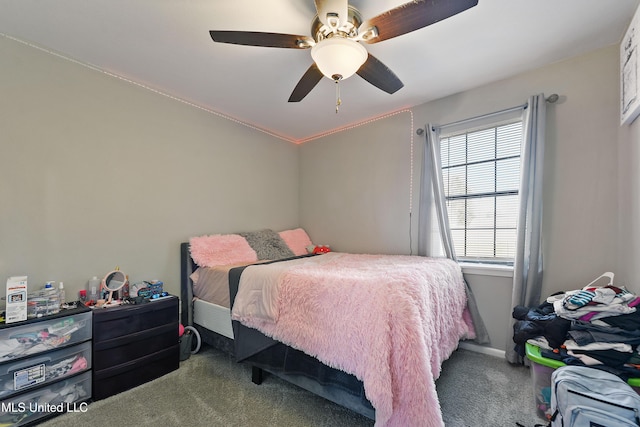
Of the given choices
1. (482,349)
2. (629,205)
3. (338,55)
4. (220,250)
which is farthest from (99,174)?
(629,205)

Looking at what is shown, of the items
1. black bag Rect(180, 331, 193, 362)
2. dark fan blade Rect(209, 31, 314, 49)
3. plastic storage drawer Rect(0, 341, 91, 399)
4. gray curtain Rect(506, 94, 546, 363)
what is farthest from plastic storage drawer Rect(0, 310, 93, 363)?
gray curtain Rect(506, 94, 546, 363)

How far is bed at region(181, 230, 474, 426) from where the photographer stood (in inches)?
48.0

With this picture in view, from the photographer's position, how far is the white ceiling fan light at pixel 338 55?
1380 millimetres

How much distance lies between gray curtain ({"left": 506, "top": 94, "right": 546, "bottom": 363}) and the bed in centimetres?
44

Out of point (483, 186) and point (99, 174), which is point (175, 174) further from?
point (483, 186)

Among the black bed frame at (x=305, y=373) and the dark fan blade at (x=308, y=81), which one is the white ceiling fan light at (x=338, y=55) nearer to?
the dark fan blade at (x=308, y=81)

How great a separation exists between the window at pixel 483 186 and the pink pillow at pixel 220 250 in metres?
2.21

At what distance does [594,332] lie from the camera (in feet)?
4.55

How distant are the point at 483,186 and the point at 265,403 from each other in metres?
2.59

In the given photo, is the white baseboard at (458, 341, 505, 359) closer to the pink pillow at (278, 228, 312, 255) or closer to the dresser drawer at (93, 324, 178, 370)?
the pink pillow at (278, 228, 312, 255)

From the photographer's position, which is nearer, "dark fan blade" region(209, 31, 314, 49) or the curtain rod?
"dark fan blade" region(209, 31, 314, 49)

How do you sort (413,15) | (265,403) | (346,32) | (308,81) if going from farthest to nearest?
(308,81), (265,403), (346,32), (413,15)

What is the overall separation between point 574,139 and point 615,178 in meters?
0.39

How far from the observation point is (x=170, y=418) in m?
1.57
